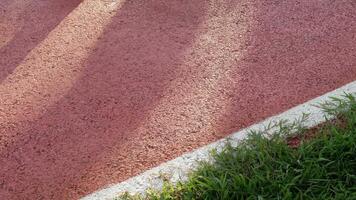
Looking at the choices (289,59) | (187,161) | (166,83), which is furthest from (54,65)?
(289,59)

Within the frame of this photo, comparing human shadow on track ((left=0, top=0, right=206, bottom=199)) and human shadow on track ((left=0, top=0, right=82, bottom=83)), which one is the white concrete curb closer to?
human shadow on track ((left=0, top=0, right=206, bottom=199))

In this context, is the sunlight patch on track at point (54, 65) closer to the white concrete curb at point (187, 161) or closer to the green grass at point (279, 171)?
the white concrete curb at point (187, 161)

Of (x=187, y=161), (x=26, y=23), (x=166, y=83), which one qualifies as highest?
(x=26, y=23)

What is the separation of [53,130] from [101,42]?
1044 mm

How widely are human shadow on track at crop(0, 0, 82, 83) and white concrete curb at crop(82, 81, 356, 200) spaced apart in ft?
5.38

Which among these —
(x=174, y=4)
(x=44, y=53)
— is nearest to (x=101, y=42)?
(x=44, y=53)

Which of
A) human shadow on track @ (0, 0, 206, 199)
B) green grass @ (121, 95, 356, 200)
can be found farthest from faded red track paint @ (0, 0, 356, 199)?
green grass @ (121, 95, 356, 200)

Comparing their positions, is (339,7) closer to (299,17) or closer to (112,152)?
(299,17)

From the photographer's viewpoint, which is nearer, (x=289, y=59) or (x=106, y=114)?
(x=106, y=114)

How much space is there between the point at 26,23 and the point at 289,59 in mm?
2493

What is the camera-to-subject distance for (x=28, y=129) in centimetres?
336

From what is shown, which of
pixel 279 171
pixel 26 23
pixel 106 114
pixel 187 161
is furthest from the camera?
pixel 26 23

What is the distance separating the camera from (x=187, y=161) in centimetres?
297

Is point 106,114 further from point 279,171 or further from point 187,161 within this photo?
point 279,171
